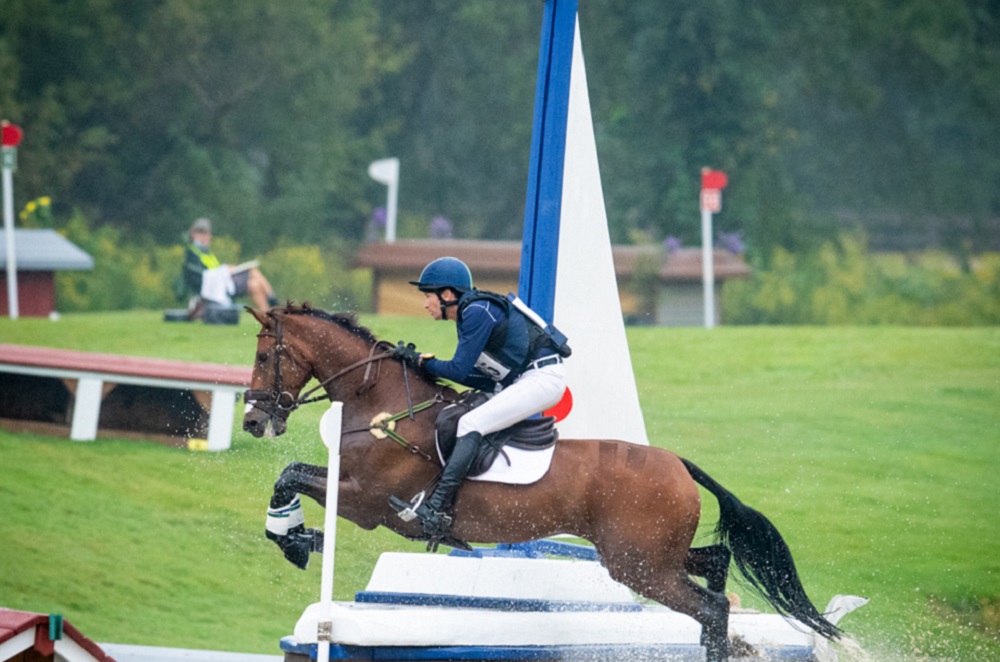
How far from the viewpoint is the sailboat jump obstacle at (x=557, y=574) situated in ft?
14.3

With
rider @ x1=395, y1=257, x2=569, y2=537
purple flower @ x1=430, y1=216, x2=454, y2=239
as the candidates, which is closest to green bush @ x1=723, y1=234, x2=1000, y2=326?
purple flower @ x1=430, y1=216, x2=454, y2=239

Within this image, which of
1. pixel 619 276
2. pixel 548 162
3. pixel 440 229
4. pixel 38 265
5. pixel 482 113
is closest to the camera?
pixel 548 162

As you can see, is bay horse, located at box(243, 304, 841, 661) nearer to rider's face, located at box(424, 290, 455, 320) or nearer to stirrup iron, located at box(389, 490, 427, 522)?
stirrup iron, located at box(389, 490, 427, 522)

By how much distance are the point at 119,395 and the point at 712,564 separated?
4.11 m

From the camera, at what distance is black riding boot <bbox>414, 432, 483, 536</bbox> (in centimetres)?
431

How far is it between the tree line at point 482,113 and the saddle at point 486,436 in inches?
329

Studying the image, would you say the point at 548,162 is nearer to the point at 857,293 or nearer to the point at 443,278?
the point at 443,278

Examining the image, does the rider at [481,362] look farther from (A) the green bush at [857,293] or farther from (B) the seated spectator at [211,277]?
(A) the green bush at [857,293]

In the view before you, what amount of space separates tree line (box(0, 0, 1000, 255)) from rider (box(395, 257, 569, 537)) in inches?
328

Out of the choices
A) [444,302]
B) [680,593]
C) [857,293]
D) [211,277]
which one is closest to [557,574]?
[680,593]

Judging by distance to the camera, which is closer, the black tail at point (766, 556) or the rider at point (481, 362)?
the rider at point (481, 362)

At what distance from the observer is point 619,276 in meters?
11.2

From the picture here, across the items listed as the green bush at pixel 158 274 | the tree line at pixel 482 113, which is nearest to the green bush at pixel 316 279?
the green bush at pixel 158 274

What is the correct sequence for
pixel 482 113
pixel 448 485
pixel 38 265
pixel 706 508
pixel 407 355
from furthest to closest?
pixel 482 113 < pixel 38 265 < pixel 706 508 < pixel 407 355 < pixel 448 485
